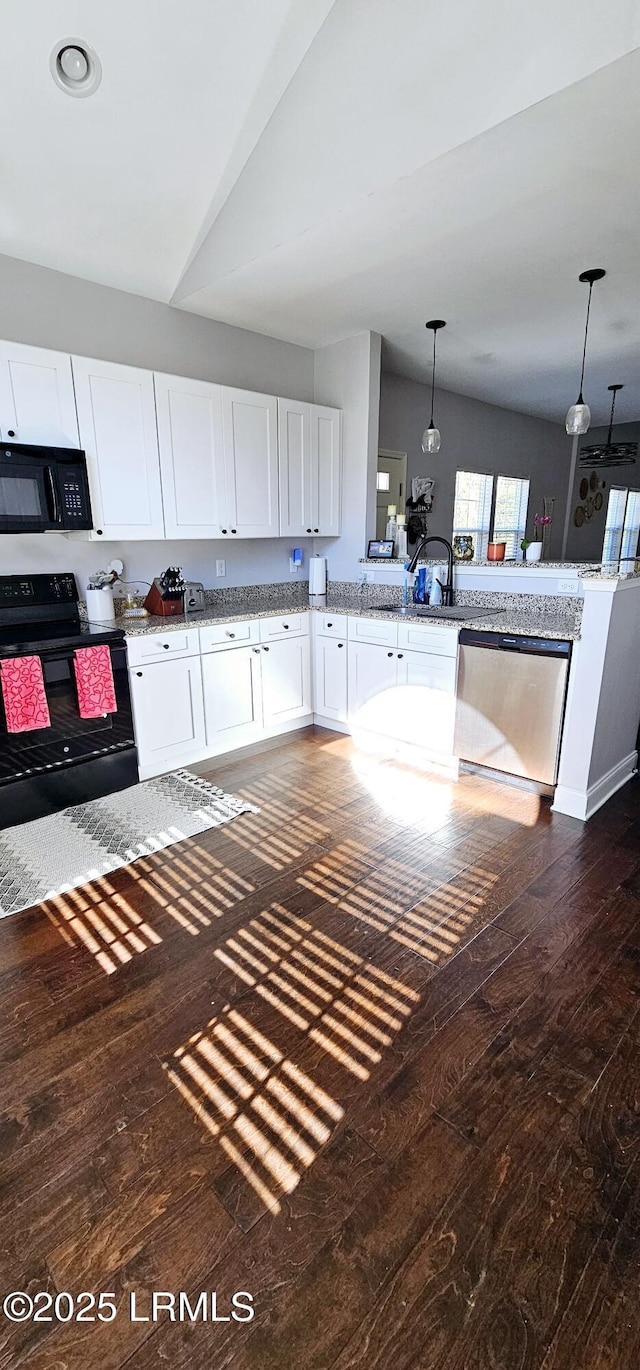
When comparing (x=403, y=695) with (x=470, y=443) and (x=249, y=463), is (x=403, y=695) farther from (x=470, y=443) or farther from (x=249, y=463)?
(x=470, y=443)

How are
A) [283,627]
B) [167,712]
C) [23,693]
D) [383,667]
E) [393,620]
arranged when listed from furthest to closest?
[283,627], [383,667], [393,620], [167,712], [23,693]

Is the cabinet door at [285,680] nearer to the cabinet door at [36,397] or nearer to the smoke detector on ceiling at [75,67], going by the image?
the cabinet door at [36,397]

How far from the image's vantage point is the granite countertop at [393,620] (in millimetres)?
3012

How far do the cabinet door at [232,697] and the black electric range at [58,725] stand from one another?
51 centimetres

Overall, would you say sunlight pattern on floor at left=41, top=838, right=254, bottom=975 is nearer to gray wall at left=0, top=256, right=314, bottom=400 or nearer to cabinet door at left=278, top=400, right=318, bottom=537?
cabinet door at left=278, top=400, right=318, bottom=537

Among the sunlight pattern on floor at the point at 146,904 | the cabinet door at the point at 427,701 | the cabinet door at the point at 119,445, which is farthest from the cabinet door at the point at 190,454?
the sunlight pattern on floor at the point at 146,904

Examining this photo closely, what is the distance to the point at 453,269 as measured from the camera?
3.13 metres

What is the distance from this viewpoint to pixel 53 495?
9.44 feet

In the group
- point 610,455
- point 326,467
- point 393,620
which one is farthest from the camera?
point 610,455

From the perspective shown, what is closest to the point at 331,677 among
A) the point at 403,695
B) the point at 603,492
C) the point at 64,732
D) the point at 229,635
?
the point at 403,695

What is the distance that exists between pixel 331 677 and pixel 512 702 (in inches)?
53.2

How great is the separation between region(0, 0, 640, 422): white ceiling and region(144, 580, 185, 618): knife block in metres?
1.66

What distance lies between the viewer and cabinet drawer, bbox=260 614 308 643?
3.76 metres

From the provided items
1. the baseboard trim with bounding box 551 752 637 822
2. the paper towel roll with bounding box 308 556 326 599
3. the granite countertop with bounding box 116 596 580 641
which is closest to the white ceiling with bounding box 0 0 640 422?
the paper towel roll with bounding box 308 556 326 599
